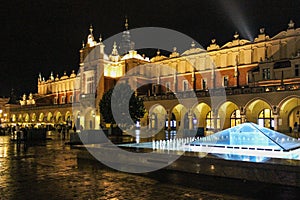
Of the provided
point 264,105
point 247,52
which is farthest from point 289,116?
point 247,52

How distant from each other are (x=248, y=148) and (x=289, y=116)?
22.4 metres

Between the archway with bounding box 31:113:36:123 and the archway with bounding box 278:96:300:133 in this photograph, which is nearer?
the archway with bounding box 278:96:300:133

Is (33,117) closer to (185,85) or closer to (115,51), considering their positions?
(115,51)

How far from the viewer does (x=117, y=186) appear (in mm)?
8445

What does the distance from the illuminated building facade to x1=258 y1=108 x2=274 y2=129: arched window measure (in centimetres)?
11

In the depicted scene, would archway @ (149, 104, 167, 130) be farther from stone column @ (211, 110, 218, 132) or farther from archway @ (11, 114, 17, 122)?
archway @ (11, 114, 17, 122)

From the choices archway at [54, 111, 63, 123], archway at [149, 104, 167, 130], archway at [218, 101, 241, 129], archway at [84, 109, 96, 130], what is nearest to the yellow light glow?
archway at [84, 109, 96, 130]

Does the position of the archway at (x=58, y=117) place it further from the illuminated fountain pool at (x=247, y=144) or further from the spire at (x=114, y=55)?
the illuminated fountain pool at (x=247, y=144)

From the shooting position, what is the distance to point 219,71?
43938mm

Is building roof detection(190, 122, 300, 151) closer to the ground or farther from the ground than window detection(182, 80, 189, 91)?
closer to the ground

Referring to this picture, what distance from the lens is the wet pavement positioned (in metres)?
7.41

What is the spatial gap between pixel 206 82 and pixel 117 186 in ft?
125

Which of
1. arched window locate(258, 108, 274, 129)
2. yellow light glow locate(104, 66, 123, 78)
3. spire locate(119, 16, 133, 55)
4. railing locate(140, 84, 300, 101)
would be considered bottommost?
arched window locate(258, 108, 274, 129)

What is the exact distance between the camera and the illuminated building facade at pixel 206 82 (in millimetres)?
32594
